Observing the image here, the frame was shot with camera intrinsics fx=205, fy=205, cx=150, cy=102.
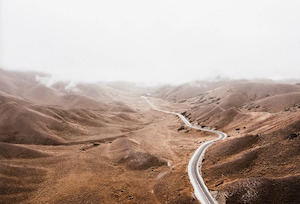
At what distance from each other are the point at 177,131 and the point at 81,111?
67719 millimetres

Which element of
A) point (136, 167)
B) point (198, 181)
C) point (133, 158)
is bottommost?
point (136, 167)

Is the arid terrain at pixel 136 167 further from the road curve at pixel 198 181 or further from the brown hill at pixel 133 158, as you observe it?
the road curve at pixel 198 181

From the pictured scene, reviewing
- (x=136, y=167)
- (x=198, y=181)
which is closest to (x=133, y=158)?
(x=136, y=167)

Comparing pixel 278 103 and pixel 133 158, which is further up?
pixel 278 103

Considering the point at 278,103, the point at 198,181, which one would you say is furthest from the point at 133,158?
the point at 278,103

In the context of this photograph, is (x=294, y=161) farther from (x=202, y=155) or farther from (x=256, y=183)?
(x=202, y=155)

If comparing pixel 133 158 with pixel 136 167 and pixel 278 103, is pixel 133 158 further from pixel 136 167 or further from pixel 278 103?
pixel 278 103

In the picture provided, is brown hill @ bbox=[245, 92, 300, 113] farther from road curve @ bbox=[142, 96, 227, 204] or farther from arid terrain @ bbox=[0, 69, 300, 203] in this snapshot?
road curve @ bbox=[142, 96, 227, 204]

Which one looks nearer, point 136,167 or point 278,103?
point 136,167

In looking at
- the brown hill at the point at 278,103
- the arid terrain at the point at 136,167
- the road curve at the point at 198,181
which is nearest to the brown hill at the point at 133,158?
the arid terrain at the point at 136,167

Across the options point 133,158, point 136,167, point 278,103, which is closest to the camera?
point 136,167

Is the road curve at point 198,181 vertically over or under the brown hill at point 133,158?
over

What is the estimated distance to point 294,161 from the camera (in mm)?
49344

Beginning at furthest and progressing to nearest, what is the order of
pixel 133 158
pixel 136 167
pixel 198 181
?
1. pixel 133 158
2. pixel 136 167
3. pixel 198 181
